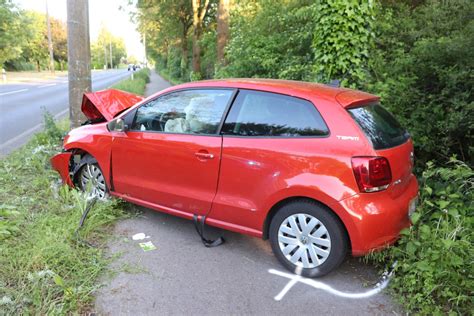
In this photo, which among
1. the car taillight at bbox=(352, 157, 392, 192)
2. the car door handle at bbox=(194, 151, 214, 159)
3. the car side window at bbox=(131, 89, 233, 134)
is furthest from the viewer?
the car side window at bbox=(131, 89, 233, 134)

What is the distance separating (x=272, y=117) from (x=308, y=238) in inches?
42.8

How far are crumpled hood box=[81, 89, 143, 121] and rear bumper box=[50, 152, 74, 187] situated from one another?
709 mm

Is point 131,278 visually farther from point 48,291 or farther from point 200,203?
point 200,203

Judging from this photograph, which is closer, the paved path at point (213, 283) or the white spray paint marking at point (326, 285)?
the paved path at point (213, 283)

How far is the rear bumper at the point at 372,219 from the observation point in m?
3.05

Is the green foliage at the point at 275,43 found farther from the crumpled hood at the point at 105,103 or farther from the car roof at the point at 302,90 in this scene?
the car roof at the point at 302,90

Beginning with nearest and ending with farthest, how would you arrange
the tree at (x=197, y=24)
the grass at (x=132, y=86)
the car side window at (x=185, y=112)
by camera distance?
the car side window at (x=185, y=112) → the grass at (x=132, y=86) → the tree at (x=197, y=24)

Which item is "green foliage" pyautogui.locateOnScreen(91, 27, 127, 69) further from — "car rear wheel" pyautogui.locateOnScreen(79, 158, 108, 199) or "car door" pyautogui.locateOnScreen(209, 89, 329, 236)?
"car door" pyautogui.locateOnScreen(209, 89, 329, 236)

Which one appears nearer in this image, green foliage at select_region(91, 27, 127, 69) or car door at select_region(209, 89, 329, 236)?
car door at select_region(209, 89, 329, 236)

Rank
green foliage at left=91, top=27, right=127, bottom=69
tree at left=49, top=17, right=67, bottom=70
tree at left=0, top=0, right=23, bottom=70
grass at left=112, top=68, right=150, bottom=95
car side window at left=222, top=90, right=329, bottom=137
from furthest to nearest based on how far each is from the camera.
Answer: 1. green foliage at left=91, top=27, right=127, bottom=69
2. tree at left=49, top=17, right=67, bottom=70
3. tree at left=0, top=0, right=23, bottom=70
4. grass at left=112, top=68, right=150, bottom=95
5. car side window at left=222, top=90, right=329, bottom=137

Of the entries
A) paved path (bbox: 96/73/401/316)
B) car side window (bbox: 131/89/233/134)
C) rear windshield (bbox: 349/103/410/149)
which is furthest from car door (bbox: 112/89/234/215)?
rear windshield (bbox: 349/103/410/149)

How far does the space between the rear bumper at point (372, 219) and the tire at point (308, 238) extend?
5.3 inches

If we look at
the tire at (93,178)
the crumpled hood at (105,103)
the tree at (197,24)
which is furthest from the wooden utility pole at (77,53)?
the tree at (197,24)

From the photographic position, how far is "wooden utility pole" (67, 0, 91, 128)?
6594mm
